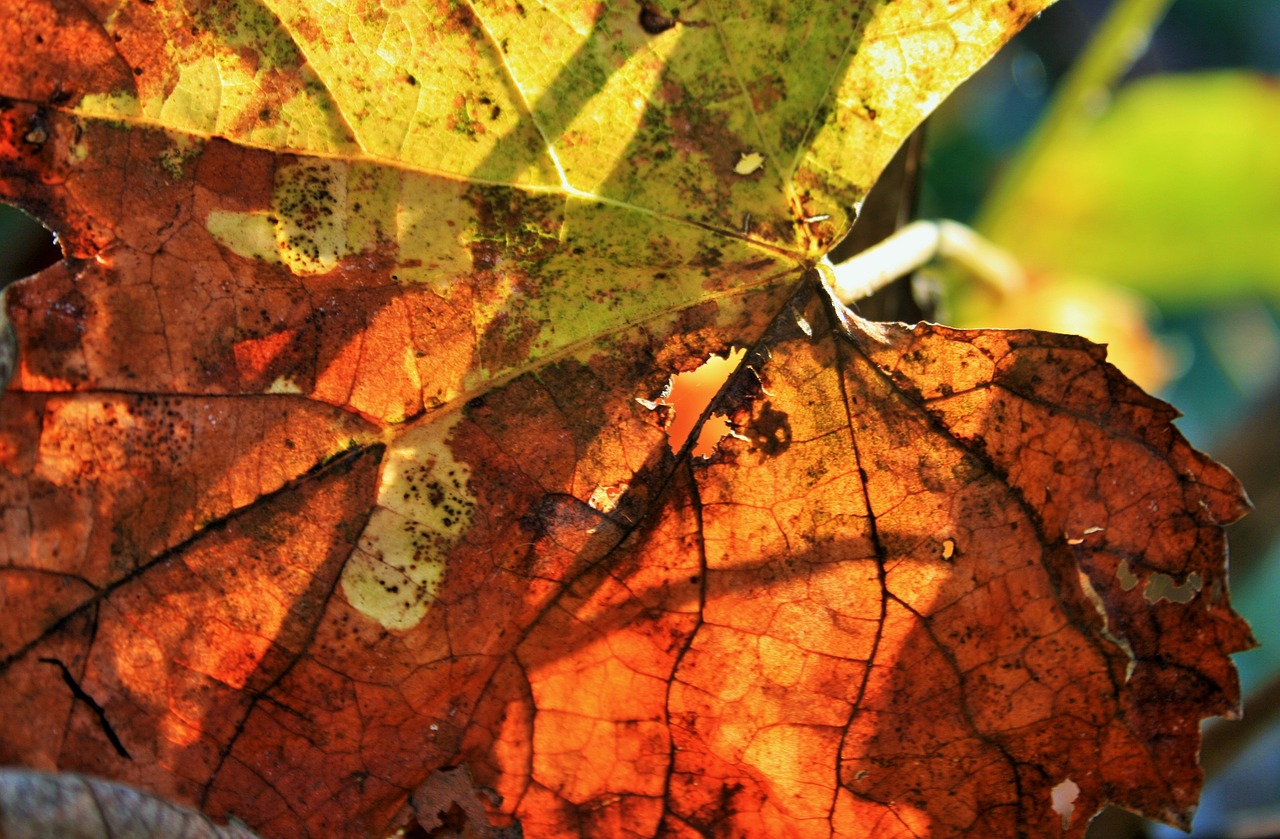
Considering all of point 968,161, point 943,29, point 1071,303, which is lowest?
point 943,29

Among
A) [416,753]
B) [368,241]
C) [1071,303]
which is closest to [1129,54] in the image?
[1071,303]

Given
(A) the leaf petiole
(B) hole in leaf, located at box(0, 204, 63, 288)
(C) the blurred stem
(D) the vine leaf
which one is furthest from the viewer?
(C) the blurred stem

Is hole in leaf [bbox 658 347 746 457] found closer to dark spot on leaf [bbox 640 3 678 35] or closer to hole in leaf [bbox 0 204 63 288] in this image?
dark spot on leaf [bbox 640 3 678 35]

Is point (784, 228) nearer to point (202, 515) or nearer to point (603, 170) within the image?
point (603, 170)

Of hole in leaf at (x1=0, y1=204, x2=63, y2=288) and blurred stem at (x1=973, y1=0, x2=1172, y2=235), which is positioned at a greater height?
blurred stem at (x1=973, y1=0, x2=1172, y2=235)

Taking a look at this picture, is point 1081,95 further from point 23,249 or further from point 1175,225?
point 23,249

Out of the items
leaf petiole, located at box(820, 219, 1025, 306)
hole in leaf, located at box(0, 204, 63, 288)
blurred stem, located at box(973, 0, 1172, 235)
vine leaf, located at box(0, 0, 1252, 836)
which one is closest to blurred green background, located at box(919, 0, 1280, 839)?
blurred stem, located at box(973, 0, 1172, 235)

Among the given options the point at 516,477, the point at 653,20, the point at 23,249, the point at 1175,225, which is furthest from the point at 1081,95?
the point at 23,249
